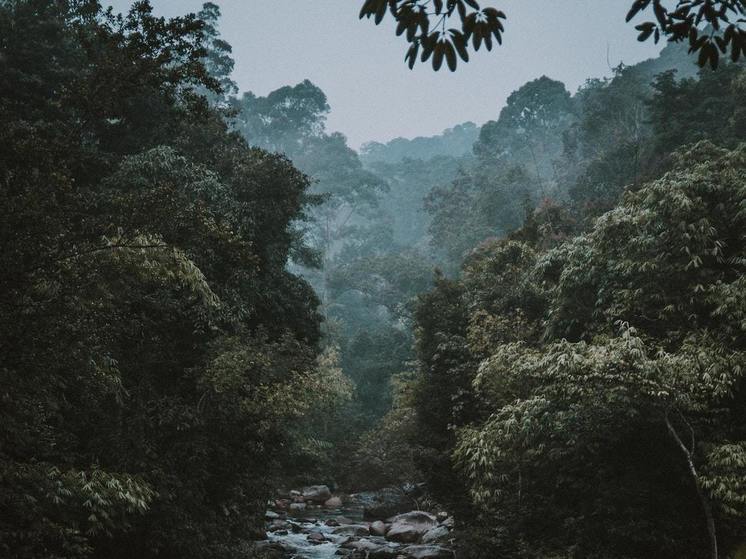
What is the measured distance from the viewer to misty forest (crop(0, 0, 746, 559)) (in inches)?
201

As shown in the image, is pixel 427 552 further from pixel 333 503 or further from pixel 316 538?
pixel 333 503

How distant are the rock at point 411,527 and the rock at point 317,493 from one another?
722 centimetres

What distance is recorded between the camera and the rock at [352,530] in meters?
17.4

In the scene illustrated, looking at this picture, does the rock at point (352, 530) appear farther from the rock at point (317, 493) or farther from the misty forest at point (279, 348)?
the rock at point (317, 493)

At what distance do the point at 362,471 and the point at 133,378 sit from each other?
58.7 ft

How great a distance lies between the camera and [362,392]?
3753cm

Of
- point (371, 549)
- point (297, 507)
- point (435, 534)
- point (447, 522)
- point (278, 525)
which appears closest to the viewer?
point (371, 549)

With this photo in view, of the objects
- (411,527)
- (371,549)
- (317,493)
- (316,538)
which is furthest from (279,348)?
(317,493)

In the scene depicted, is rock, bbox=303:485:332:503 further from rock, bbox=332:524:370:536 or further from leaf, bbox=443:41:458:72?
leaf, bbox=443:41:458:72

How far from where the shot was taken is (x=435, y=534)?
15.4 meters

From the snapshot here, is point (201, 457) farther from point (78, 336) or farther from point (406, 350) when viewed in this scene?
point (406, 350)

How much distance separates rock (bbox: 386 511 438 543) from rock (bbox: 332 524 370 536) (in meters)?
0.99

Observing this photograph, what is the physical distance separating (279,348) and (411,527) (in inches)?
304

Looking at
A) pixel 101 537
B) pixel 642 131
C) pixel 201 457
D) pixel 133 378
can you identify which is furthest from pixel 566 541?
pixel 642 131
